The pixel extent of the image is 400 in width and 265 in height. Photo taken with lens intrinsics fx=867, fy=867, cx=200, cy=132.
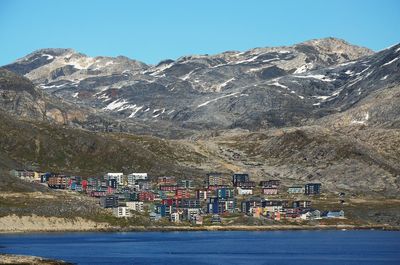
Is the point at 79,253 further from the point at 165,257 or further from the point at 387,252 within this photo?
the point at 387,252

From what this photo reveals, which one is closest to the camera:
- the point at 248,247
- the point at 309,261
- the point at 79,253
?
→ the point at 309,261

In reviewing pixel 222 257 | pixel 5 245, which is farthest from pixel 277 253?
pixel 5 245

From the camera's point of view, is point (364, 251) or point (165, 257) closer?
point (165, 257)

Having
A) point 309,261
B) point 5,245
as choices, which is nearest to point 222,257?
point 309,261

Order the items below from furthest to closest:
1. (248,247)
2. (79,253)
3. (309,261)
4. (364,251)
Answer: (248,247)
(364,251)
(79,253)
(309,261)

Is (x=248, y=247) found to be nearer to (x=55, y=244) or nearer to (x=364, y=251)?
(x=364, y=251)

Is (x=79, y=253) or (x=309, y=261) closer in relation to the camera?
(x=309, y=261)

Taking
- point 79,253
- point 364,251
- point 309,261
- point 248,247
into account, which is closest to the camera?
point 309,261

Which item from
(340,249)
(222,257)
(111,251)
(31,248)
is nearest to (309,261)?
(222,257)
